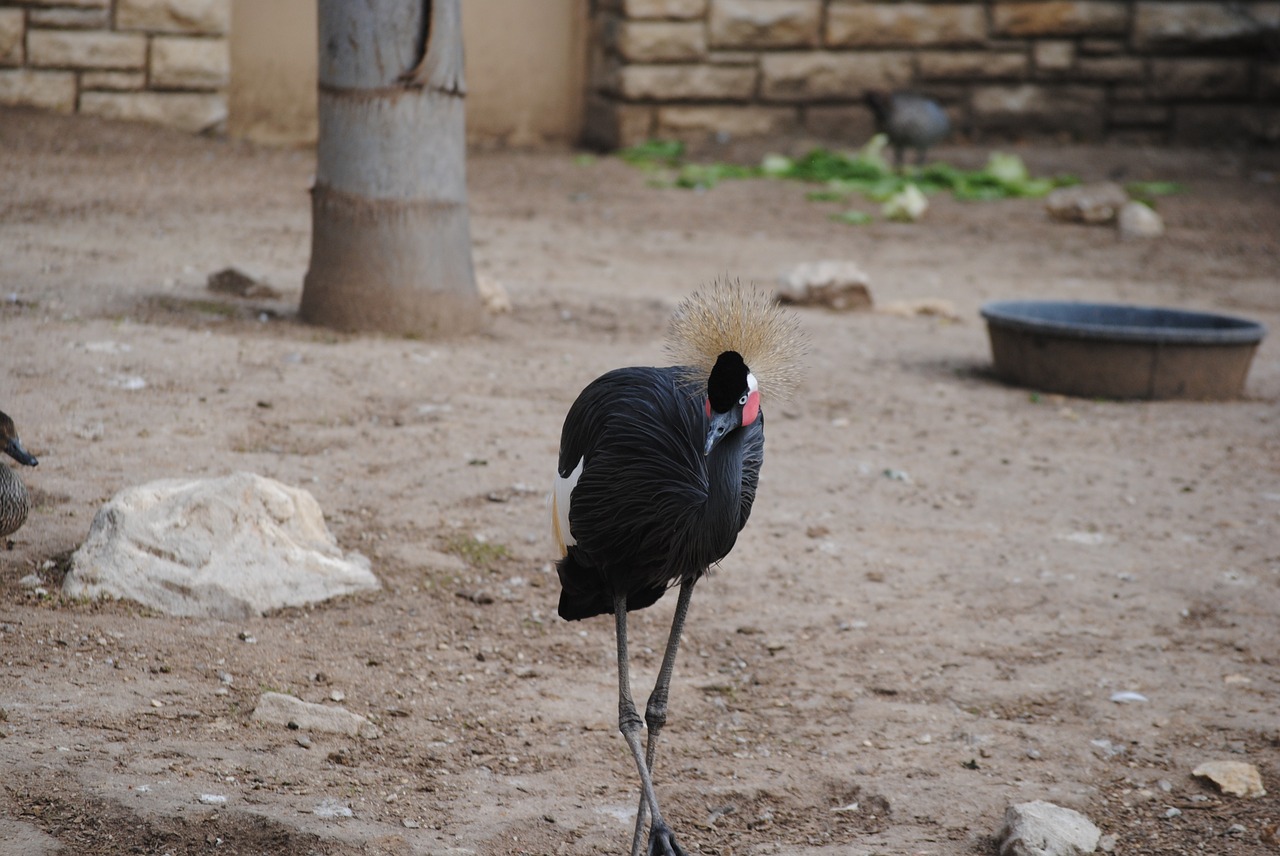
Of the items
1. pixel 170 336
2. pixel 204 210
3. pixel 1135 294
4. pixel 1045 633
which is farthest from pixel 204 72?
pixel 1045 633

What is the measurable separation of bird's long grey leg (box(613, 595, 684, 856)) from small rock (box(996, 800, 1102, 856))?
76cm

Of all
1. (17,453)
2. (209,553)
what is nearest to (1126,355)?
(209,553)

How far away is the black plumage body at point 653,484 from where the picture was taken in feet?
9.35

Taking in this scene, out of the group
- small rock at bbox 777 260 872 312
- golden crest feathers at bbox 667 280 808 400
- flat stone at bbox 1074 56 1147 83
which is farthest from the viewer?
flat stone at bbox 1074 56 1147 83

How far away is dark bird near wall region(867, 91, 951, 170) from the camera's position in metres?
12.5

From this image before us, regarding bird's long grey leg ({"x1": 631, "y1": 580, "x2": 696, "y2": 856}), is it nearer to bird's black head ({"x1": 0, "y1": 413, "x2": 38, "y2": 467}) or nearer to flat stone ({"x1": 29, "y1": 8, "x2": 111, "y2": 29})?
bird's black head ({"x1": 0, "y1": 413, "x2": 38, "y2": 467})

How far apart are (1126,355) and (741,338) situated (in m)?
4.50

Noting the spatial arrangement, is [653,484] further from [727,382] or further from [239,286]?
[239,286]

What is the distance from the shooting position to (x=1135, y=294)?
894 centimetres

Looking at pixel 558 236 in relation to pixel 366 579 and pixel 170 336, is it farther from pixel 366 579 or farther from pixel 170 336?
pixel 366 579

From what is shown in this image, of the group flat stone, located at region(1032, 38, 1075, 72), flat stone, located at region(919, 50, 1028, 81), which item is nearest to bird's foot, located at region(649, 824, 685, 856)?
flat stone, located at region(919, 50, 1028, 81)

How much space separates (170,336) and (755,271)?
427 cm

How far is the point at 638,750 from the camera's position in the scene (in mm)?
3004

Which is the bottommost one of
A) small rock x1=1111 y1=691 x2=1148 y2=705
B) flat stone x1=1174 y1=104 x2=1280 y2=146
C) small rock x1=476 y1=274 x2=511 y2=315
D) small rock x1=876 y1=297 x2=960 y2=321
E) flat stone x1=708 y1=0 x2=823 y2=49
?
small rock x1=1111 y1=691 x2=1148 y2=705
